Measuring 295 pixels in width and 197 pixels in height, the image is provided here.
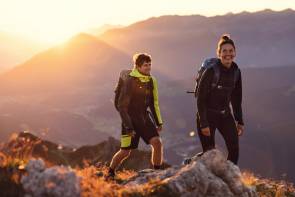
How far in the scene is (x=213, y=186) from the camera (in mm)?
6129

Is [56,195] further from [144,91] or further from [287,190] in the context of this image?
[287,190]

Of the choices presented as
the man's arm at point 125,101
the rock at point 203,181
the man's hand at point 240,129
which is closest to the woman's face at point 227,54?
the man's hand at point 240,129

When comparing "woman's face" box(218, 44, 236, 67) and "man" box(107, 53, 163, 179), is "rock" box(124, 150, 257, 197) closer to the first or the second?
"man" box(107, 53, 163, 179)

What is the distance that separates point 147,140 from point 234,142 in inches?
65.0

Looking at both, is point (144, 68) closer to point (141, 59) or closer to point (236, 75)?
point (141, 59)

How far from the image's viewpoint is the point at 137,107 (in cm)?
878

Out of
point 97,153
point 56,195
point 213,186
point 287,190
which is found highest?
point 56,195

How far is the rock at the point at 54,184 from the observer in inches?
176

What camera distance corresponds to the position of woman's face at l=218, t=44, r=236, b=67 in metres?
7.97

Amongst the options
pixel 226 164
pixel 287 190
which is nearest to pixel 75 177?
pixel 226 164

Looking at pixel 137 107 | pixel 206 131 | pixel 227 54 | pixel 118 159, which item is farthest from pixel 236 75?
pixel 118 159

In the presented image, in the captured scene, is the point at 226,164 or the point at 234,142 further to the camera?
the point at 234,142

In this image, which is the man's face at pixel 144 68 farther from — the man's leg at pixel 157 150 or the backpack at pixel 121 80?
the man's leg at pixel 157 150

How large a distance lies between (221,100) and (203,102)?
0.41 m
